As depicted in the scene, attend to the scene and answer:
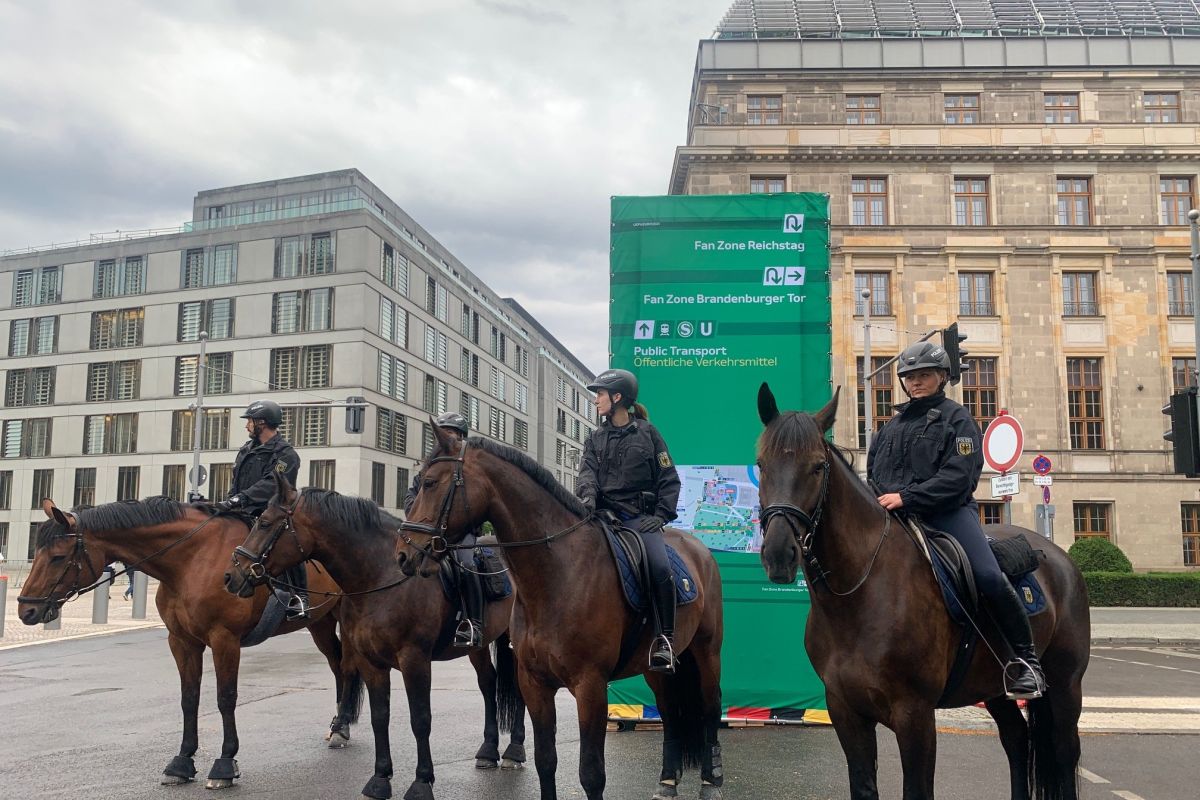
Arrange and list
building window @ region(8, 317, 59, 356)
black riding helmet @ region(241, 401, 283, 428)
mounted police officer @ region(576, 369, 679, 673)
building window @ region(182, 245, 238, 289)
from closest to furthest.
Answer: mounted police officer @ region(576, 369, 679, 673) < black riding helmet @ region(241, 401, 283, 428) < building window @ region(182, 245, 238, 289) < building window @ region(8, 317, 59, 356)

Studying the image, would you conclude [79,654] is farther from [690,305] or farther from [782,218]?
[782,218]

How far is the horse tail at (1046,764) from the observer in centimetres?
610

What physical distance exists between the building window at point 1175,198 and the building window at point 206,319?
5308cm

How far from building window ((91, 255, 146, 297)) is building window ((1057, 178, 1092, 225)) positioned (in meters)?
55.6

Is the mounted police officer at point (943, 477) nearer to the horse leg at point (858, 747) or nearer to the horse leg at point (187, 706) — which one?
the horse leg at point (858, 747)

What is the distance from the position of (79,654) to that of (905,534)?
1656 centimetres

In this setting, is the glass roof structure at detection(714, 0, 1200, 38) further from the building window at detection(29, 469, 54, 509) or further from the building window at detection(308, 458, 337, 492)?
the building window at detection(29, 469, 54, 509)

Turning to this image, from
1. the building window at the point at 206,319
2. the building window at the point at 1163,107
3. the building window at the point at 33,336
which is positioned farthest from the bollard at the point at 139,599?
the building window at the point at 33,336

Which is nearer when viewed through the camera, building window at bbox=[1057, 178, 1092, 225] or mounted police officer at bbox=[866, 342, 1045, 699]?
mounted police officer at bbox=[866, 342, 1045, 699]

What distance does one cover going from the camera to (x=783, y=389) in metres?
10.4

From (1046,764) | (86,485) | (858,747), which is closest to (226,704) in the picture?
(858,747)

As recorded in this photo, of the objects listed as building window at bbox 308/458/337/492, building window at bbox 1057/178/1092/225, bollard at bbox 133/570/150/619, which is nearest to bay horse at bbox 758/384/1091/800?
bollard at bbox 133/570/150/619

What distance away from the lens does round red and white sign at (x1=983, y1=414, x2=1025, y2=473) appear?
14122mm

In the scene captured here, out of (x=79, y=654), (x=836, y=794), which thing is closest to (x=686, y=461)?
(x=836, y=794)
